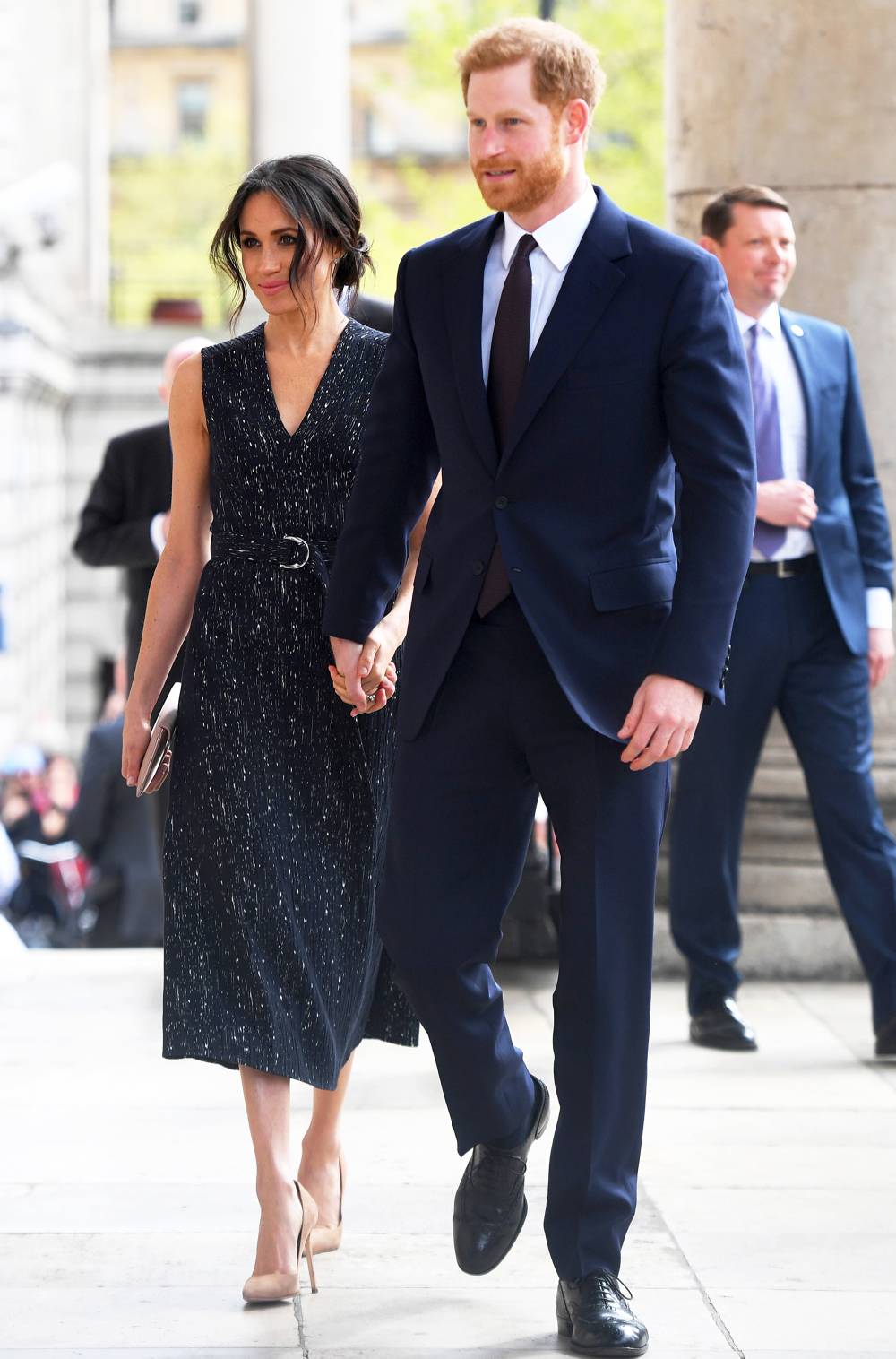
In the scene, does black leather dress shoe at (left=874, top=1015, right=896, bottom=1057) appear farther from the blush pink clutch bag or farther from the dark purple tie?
the dark purple tie

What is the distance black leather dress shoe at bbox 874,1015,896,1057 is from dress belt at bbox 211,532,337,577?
259 centimetres

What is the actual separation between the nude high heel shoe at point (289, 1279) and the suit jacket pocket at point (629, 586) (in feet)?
3.95

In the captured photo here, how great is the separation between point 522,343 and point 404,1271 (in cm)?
170

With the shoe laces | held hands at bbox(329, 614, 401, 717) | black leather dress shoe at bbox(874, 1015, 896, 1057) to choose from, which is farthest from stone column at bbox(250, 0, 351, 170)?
the shoe laces

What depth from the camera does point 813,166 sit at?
709 cm

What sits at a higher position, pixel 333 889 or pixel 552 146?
pixel 552 146

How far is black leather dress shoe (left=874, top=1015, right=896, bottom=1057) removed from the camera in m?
6.13

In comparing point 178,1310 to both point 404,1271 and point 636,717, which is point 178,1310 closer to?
point 404,1271

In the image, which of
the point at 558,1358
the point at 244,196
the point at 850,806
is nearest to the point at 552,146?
the point at 244,196

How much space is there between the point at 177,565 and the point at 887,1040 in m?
2.74

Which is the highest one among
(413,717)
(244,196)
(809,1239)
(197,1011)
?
(244,196)

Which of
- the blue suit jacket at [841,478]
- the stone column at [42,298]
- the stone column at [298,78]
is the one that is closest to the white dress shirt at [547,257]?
the blue suit jacket at [841,478]

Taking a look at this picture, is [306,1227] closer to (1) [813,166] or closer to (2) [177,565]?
(2) [177,565]

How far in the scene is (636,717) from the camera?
12.1ft
